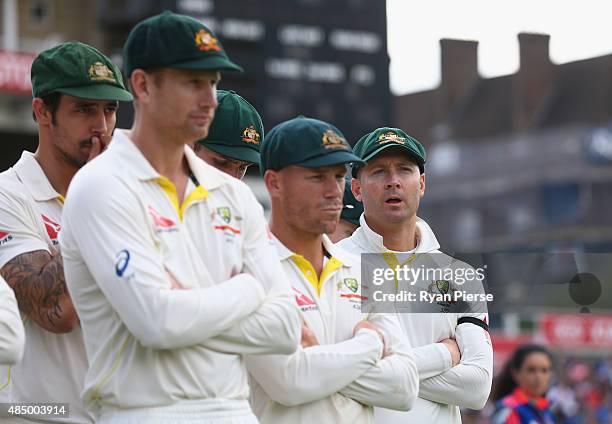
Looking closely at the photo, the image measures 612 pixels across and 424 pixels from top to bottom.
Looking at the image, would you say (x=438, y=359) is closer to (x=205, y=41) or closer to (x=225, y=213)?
(x=225, y=213)

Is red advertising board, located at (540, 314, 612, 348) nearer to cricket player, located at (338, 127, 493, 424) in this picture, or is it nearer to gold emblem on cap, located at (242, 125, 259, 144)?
cricket player, located at (338, 127, 493, 424)

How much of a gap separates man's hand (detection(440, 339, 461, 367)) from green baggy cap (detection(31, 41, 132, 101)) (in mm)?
1671

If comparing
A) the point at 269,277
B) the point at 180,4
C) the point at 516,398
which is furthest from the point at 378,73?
the point at 269,277

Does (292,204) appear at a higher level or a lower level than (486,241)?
lower

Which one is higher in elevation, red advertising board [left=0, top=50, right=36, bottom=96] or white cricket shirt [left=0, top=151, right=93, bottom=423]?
red advertising board [left=0, top=50, right=36, bottom=96]

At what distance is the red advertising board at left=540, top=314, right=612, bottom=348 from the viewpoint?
105 feet

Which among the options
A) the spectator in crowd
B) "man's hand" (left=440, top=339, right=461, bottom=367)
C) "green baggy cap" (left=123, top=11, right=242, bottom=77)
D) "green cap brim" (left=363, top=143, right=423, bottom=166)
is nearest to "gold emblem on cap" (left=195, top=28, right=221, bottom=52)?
"green baggy cap" (left=123, top=11, right=242, bottom=77)

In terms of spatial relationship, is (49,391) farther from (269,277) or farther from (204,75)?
(204,75)

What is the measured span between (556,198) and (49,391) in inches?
2202

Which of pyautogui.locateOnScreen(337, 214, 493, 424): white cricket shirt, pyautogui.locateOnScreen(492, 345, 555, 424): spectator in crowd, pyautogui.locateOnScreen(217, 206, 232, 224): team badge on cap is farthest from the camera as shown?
pyautogui.locateOnScreen(492, 345, 555, 424): spectator in crowd

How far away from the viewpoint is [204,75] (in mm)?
3984

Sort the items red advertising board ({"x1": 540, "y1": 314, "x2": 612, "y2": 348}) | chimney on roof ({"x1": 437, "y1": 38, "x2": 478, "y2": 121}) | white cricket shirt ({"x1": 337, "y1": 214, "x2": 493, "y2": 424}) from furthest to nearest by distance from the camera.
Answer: chimney on roof ({"x1": 437, "y1": 38, "x2": 478, "y2": 121}) → red advertising board ({"x1": 540, "y1": 314, "x2": 612, "y2": 348}) → white cricket shirt ({"x1": 337, "y1": 214, "x2": 493, "y2": 424})

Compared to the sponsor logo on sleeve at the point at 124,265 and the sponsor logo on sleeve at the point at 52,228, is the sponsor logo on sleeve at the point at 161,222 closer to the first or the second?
the sponsor logo on sleeve at the point at 124,265

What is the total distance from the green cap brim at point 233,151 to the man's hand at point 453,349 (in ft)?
3.58
